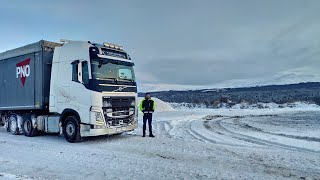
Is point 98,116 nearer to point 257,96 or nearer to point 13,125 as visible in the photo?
point 13,125

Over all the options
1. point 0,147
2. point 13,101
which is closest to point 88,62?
point 0,147

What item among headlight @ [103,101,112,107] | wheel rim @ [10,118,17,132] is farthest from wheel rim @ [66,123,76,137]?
wheel rim @ [10,118,17,132]

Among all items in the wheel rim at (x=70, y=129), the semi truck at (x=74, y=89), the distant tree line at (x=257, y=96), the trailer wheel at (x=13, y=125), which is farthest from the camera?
the distant tree line at (x=257, y=96)

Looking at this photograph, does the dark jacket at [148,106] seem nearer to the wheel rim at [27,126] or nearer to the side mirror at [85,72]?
the side mirror at [85,72]

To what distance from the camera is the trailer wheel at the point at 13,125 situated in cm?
1470

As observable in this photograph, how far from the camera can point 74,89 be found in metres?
11.5

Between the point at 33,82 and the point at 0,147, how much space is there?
3.13 m

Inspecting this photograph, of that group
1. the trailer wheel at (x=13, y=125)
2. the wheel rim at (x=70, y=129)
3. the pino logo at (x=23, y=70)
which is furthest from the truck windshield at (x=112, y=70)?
the trailer wheel at (x=13, y=125)

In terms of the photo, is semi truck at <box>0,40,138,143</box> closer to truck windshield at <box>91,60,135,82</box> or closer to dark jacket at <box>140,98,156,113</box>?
truck windshield at <box>91,60,135,82</box>

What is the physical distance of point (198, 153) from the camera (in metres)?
9.34

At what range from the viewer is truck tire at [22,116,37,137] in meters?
13.7

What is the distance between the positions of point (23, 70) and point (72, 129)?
13.5 ft

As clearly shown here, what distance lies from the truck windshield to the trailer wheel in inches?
241

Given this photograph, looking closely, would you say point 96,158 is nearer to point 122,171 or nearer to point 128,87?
point 122,171
